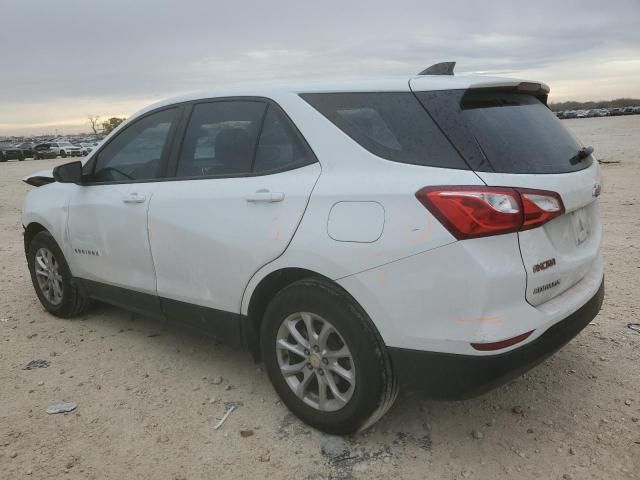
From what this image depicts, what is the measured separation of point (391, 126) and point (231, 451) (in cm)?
176

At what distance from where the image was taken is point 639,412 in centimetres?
291

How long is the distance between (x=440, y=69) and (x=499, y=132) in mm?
647

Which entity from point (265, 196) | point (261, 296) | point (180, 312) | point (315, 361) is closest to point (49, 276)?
point (180, 312)

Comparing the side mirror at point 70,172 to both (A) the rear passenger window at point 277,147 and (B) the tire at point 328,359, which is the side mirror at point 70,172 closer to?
(A) the rear passenger window at point 277,147

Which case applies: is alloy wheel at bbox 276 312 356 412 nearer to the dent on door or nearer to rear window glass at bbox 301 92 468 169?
the dent on door

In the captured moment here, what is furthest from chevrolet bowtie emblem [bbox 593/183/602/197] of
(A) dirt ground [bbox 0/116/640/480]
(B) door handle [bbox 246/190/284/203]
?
(B) door handle [bbox 246/190/284/203]

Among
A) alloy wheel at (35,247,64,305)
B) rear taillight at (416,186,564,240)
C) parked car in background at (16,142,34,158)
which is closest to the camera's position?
rear taillight at (416,186,564,240)

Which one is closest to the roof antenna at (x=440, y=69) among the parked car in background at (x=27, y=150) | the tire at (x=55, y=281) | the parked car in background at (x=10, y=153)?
the tire at (x=55, y=281)

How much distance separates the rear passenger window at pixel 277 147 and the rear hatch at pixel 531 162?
65 cm

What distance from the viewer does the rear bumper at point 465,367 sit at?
2.28 m

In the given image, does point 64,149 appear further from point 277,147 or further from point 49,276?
point 277,147

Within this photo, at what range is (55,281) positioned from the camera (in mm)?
4633

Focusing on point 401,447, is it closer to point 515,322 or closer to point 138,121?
point 515,322

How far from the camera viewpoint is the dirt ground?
8.57 ft
